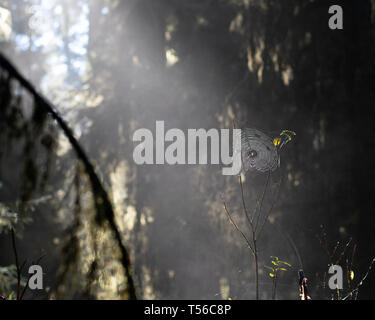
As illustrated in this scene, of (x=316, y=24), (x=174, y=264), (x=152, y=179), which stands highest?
(x=316, y=24)

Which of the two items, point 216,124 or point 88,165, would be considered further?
point 216,124

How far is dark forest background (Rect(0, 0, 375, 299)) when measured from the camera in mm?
4809

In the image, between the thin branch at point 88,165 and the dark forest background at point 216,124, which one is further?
the dark forest background at point 216,124

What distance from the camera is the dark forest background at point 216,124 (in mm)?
4809

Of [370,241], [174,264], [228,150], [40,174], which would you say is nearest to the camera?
[40,174]

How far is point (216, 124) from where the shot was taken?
596cm

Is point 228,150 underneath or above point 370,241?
above

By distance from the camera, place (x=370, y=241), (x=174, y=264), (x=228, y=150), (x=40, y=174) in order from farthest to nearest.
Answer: (x=174, y=264) < (x=228, y=150) < (x=370, y=241) < (x=40, y=174)

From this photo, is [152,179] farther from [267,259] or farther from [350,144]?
[350,144]

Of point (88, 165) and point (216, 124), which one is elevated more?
point (216, 124)

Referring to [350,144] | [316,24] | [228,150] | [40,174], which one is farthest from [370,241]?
[40,174]

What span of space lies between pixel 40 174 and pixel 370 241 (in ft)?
16.6

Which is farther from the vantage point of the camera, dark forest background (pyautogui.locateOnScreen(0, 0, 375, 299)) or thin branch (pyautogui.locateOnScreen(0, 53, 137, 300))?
dark forest background (pyautogui.locateOnScreen(0, 0, 375, 299))

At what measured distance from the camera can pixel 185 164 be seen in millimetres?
6512
